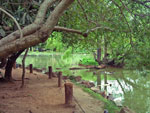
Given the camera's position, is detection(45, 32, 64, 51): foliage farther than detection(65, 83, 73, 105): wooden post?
Yes

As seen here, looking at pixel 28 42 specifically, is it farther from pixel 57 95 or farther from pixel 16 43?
pixel 57 95

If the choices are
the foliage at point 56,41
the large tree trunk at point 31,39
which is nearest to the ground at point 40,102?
the large tree trunk at point 31,39

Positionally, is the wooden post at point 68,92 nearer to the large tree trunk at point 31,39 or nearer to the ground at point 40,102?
the ground at point 40,102

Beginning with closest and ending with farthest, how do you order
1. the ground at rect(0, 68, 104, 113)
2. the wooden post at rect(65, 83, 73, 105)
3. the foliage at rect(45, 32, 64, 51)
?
the ground at rect(0, 68, 104, 113) → the wooden post at rect(65, 83, 73, 105) → the foliage at rect(45, 32, 64, 51)

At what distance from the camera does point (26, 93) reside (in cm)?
679

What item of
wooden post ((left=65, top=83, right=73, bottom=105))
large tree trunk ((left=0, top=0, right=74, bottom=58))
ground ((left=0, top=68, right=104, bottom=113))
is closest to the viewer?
large tree trunk ((left=0, top=0, right=74, bottom=58))

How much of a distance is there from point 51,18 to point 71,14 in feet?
13.4

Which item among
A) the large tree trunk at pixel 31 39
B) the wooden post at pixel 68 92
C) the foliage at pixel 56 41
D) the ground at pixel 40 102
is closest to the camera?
the large tree trunk at pixel 31 39

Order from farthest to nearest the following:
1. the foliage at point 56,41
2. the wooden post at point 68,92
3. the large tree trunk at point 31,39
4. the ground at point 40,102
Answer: the foliage at point 56,41 < the wooden post at point 68,92 < the ground at point 40,102 < the large tree trunk at point 31,39

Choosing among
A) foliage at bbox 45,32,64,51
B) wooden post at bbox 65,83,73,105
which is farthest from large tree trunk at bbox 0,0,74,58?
foliage at bbox 45,32,64,51

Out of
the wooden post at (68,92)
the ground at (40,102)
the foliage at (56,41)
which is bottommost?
the ground at (40,102)

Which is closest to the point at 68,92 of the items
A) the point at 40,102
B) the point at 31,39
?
the point at 40,102

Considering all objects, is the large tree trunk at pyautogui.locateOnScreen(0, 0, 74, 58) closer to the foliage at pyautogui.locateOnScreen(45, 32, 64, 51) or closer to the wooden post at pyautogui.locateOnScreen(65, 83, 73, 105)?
the wooden post at pyautogui.locateOnScreen(65, 83, 73, 105)

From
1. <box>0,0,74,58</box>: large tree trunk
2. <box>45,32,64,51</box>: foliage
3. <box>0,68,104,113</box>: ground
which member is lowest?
<box>0,68,104,113</box>: ground
